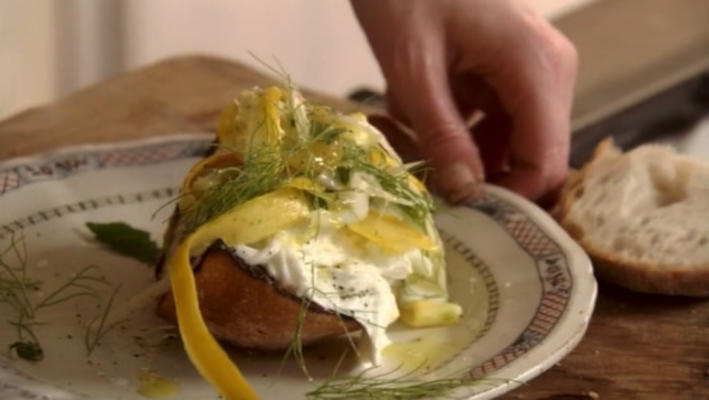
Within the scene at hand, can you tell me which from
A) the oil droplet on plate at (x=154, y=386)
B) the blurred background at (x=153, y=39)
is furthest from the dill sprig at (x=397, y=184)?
the blurred background at (x=153, y=39)

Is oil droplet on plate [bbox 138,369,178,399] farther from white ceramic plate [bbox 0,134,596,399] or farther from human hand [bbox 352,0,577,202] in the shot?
human hand [bbox 352,0,577,202]

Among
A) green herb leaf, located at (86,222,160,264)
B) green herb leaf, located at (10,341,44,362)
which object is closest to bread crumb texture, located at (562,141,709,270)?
green herb leaf, located at (86,222,160,264)

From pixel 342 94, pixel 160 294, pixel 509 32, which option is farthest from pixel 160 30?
→ pixel 160 294

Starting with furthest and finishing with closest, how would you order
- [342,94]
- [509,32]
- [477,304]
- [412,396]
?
[342,94], [509,32], [477,304], [412,396]

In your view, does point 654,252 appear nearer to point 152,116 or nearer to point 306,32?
point 152,116

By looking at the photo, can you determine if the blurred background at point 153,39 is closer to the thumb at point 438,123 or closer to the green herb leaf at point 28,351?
the thumb at point 438,123
